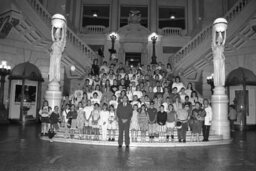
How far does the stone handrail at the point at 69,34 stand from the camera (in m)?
15.3

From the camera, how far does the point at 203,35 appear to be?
1683 centimetres

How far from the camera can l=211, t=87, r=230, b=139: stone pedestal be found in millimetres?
10164

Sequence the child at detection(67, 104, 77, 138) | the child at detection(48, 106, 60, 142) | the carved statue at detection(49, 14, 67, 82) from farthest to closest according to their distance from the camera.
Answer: the carved statue at detection(49, 14, 67, 82), the child at detection(67, 104, 77, 138), the child at detection(48, 106, 60, 142)

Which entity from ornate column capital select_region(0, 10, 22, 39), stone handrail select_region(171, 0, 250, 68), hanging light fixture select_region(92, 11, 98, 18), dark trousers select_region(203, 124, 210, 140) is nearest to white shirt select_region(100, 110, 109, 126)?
dark trousers select_region(203, 124, 210, 140)

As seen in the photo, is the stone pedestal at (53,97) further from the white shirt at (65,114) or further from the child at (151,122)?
the child at (151,122)

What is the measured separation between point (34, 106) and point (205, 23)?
1425cm

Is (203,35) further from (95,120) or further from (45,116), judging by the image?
(45,116)

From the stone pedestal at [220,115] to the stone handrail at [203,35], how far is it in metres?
6.90

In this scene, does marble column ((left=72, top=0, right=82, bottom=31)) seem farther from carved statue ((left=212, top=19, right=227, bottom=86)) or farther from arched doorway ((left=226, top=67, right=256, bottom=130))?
carved statue ((left=212, top=19, right=227, bottom=86))

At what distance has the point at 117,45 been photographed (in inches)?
899

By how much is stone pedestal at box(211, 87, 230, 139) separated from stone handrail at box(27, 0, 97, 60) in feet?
33.6

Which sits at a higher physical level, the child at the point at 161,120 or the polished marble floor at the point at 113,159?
the child at the point at 161,120

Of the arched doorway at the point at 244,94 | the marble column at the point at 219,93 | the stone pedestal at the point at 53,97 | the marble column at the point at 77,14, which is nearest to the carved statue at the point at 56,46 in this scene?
the stone pedestal at the point at 53,97

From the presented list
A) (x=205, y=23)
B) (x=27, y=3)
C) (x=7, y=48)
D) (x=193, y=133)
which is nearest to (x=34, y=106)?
(x=7, y=48)
